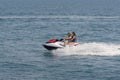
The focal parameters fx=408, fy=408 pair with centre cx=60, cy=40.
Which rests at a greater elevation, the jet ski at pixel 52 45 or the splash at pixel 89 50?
the jet ski at pixel 52 45

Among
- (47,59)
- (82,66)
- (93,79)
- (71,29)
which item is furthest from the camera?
(71,29)

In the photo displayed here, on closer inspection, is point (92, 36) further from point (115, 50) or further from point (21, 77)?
point (21, 77)

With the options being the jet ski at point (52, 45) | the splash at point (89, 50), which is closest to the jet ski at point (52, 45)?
the jet ski at point (52, 45)

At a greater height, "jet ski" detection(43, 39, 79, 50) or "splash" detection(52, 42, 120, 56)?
"jet ski" detection(43, 39, 79, 50)

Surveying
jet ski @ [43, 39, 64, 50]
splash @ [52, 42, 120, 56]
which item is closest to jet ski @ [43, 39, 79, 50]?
jet ski @ [43, 39, 64, 50]

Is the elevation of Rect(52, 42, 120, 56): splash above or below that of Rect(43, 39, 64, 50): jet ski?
below

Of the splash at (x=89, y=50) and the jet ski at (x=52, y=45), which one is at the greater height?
the jet ski at (x=52, y=45)

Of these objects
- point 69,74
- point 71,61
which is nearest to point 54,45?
point 71,61

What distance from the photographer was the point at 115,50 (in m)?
48.3

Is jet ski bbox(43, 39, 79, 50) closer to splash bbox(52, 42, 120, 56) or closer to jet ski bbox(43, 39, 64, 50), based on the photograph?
jet ski bbox(43, 39, 64, 50)

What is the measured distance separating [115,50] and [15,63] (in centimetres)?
1250

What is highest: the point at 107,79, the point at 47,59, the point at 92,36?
the point at 92,36

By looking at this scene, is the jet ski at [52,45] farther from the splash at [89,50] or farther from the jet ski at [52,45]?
the splash at [89,50]

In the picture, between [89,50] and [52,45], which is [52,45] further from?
[89,50]
